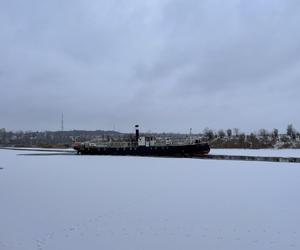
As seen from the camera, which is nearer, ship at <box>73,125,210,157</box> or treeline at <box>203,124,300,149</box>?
ship at <box>73,125,210,157</box>

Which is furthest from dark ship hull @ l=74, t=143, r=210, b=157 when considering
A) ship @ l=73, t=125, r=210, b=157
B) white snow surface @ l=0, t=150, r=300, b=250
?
white snow surface @ l=0, t=150, r=300, b=250

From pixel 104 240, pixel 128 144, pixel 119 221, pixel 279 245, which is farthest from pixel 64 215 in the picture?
pixel 128 144

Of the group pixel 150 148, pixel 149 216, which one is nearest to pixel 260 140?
pixel 150 148

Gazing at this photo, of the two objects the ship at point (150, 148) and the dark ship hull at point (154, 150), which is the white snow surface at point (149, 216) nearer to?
the dark ship hull at point (154, 150)

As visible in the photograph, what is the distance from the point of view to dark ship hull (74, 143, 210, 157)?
228 feet

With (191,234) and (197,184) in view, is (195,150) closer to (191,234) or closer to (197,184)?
(197,184)

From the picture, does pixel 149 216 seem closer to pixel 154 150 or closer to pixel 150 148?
pixel 154 150

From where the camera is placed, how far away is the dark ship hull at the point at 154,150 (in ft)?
228

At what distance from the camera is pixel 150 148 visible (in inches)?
2891

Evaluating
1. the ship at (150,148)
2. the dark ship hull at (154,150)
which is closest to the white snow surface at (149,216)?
the dark ship hull at (154,150)

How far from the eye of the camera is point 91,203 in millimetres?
17703

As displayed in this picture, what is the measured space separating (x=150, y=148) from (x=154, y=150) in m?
0.78

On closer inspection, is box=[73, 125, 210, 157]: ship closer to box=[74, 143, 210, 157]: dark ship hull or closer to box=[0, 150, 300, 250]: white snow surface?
box=[74, 143, 210, 157]: dark ship hull

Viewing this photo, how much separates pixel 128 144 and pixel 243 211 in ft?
209
